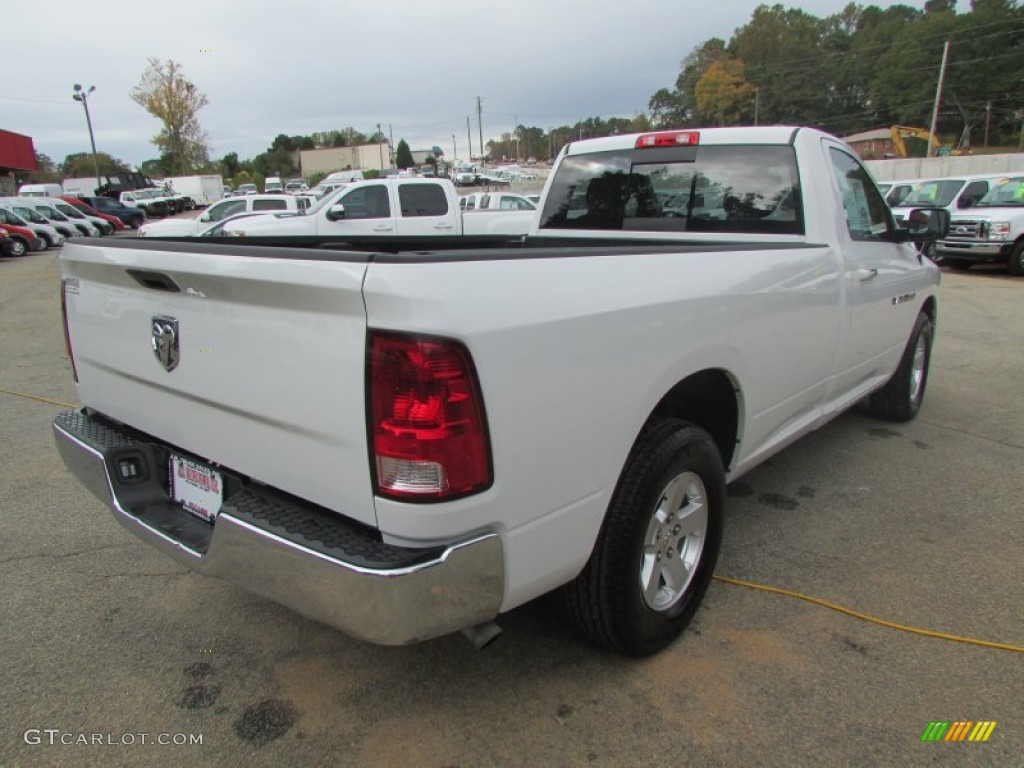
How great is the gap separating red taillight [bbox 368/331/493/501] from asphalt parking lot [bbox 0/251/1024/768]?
0.95m

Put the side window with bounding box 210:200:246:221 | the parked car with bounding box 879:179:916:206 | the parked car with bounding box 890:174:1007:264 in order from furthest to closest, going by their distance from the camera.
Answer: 1. the side window with bounding box 210:200:246:221
2. the parked car with bounding box 879:179:916:206
3. the parked car with bounding box 890:174:1007:264

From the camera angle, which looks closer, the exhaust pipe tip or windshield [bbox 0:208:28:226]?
the exhaust pipe tip

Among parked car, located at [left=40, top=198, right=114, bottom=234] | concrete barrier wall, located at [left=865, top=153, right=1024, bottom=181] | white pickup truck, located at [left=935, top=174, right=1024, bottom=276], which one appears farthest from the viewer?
concrete barrier wall, located at [left=865, top=153, right=1024, bottom=181]

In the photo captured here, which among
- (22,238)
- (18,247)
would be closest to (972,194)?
(22,238)

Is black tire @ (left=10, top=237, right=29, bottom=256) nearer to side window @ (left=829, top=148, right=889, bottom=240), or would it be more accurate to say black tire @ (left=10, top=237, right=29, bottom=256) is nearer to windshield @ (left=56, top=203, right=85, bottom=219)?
windshield @ (left=56, top=203, right=85, bottom=219)

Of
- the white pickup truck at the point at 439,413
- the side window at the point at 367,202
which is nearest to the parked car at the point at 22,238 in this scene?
the side window at the point at 367,202

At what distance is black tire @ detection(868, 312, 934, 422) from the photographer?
15.6ft

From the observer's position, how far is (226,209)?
59.6ft

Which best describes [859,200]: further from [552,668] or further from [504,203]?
[504,203]

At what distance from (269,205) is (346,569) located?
1885cm

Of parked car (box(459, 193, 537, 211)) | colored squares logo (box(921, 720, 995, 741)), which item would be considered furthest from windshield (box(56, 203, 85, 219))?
colored squares logo (box(921, 720, 995, 741))

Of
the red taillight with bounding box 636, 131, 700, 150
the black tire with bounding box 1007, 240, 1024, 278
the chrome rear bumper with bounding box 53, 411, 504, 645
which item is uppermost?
the red taillight with bounding box 636, 131, 700, 150

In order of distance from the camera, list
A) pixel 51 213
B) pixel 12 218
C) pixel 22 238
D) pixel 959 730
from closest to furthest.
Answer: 1. pixel 959 730
2. pixel 22 238
3. pixel 12 218
4. pixel 51 213

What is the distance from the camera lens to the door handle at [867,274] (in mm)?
3572
